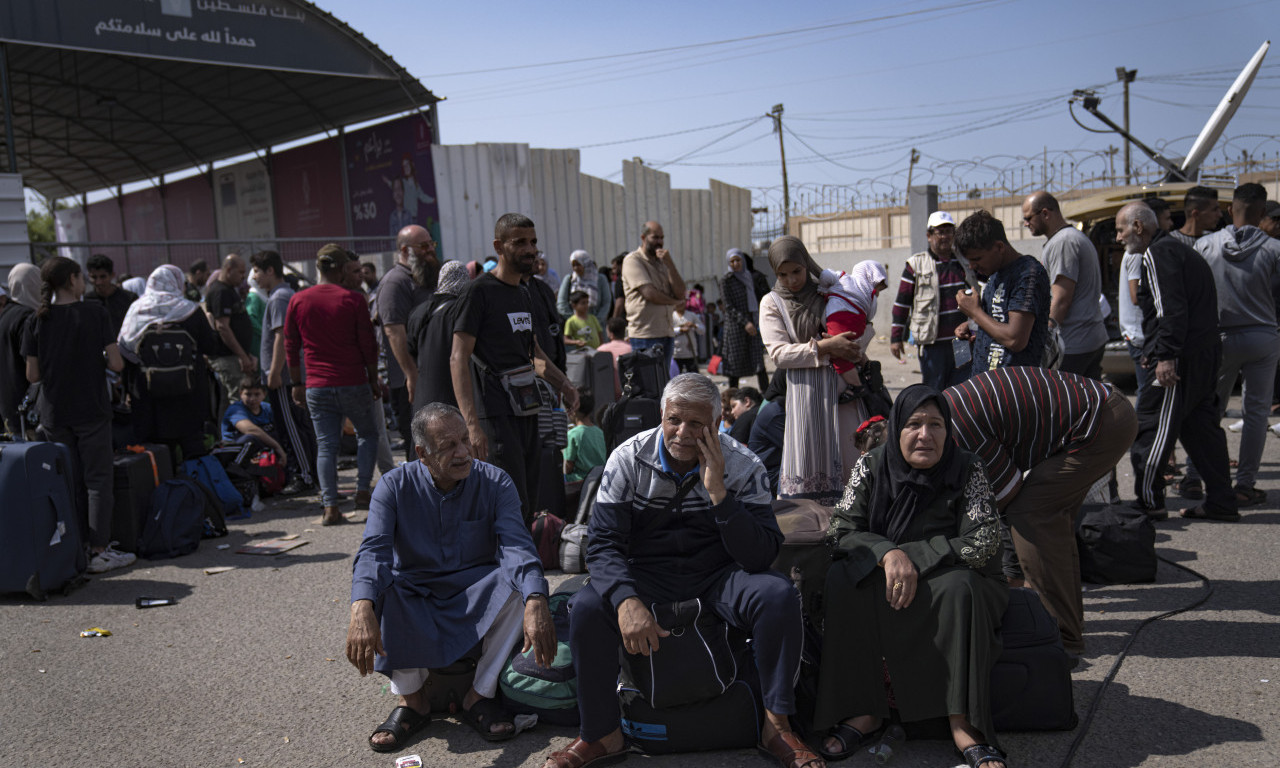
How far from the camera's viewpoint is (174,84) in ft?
66.6

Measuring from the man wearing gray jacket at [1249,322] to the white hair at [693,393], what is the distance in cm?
464

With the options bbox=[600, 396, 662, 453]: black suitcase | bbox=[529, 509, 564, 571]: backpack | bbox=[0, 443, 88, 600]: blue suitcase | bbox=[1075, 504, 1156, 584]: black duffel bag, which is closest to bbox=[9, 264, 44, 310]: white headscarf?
bbox=[0, 443, 88, 600]: blue suitcase

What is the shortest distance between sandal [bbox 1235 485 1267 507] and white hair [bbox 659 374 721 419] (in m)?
4.79

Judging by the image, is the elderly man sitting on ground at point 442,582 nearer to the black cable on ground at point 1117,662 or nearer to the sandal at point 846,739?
the sandal at point 846,739

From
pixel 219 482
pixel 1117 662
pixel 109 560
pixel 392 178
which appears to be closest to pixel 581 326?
pixel 219 482

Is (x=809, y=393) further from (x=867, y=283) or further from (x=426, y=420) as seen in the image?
(x=426, y=420)

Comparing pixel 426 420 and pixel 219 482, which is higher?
pixel 426 420

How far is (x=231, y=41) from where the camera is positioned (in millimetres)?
14867

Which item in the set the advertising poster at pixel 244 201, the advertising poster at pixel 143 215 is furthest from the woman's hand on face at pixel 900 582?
the advertising poster at pixel 143 215

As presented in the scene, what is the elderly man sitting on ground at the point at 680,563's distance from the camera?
134 inches

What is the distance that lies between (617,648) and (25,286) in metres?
5.00

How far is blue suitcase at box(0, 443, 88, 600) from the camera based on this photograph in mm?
5477

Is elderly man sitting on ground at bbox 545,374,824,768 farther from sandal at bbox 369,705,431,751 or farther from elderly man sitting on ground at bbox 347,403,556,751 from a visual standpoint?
sandal at bbox 369,705,431,751

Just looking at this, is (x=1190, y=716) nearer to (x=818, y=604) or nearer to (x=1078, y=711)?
(x=1078, y=711)
